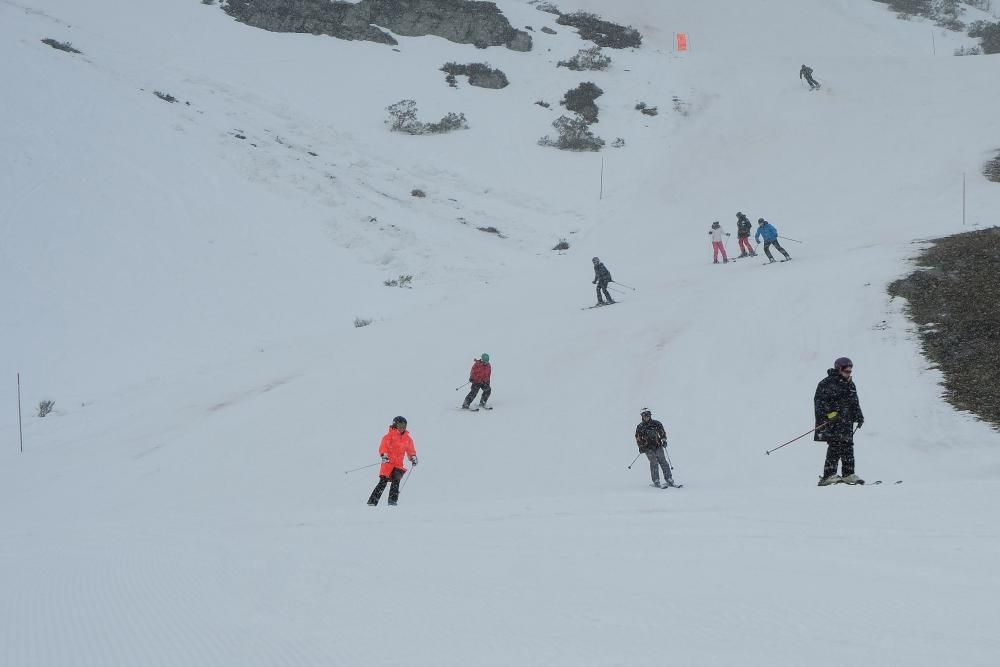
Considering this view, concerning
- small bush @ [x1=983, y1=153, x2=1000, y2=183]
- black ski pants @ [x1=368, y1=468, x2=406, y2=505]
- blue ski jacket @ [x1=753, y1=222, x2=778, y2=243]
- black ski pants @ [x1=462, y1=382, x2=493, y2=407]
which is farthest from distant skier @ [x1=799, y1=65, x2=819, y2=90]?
black ski pants @ [x1=368, y1=468, x2=406, y2=505]

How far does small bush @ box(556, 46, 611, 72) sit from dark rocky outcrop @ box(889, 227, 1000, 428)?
122 feet

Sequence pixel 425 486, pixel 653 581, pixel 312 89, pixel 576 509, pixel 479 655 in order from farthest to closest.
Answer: pixel 312 89 < pixel 425 486 < pixel 576 509 < pixel 653 581 < pixel 479 655

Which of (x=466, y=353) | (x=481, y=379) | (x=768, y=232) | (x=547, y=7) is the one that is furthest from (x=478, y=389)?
(x=547, y=7)

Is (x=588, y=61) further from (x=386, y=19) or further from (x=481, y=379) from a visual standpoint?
(x=481, y=379)

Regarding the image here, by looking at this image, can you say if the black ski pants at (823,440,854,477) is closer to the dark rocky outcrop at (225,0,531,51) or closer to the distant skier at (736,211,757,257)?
the distant skier at (736,211,757,257)

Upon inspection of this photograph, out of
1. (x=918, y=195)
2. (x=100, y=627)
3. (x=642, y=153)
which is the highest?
(x=642, y=153)

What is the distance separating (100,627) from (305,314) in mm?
22320

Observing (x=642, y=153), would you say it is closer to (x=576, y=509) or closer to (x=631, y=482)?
(x=631, y=482)

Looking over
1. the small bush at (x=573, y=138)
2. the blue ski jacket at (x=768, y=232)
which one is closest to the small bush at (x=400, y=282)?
the blue ski jacket at (x=768, y=232)

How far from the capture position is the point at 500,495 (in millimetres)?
10656

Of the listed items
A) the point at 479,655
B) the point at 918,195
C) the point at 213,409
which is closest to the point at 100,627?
the point at 479,655

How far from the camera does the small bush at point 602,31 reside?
176 feet

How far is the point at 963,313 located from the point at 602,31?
158 feet

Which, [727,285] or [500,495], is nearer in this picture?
[500,495]
